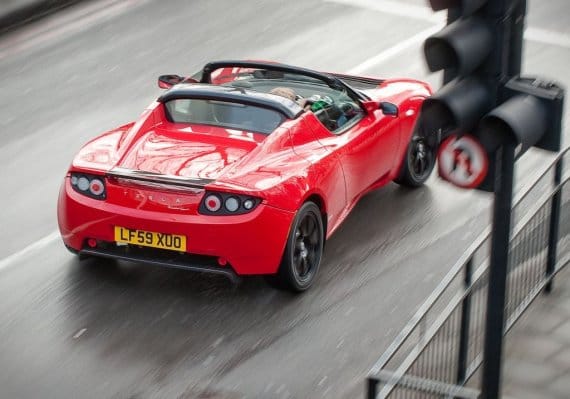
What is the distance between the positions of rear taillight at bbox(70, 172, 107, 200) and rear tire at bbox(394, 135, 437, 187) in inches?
119

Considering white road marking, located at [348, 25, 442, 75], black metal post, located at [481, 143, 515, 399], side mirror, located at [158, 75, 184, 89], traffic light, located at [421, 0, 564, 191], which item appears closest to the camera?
traffic light, located at [421, 0, 564, 191]

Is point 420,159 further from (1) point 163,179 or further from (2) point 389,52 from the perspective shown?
(2) point 389,52

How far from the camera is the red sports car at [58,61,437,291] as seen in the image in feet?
32.7

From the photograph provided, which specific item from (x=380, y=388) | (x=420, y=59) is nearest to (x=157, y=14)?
(x=420, y=59)

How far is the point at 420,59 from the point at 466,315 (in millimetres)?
7959

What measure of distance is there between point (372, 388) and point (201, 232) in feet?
9.15

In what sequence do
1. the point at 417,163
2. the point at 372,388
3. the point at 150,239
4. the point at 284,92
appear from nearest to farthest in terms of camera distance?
1. the point at 372,388
2. the point at 150,239
3. the point at 284,92
4. the point at 417,163

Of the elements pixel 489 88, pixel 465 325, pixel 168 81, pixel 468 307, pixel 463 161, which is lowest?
pixel 465 325

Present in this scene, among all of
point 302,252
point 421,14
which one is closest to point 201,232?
point 302,252

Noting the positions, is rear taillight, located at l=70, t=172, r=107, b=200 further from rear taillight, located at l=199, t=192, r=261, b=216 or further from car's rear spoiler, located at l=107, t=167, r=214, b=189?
rear taillight, located at l=199, t=192, r=261, b=216

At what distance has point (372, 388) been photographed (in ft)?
24.5

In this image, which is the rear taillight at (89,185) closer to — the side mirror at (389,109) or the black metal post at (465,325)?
the side mirror at (389,109)

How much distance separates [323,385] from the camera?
30.6 ft

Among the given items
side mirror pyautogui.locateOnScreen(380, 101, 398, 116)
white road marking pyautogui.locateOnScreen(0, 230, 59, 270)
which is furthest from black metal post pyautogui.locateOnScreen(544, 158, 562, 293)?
white road marking pyautogui.locateOnScreen(0, 230, 59, 270)
